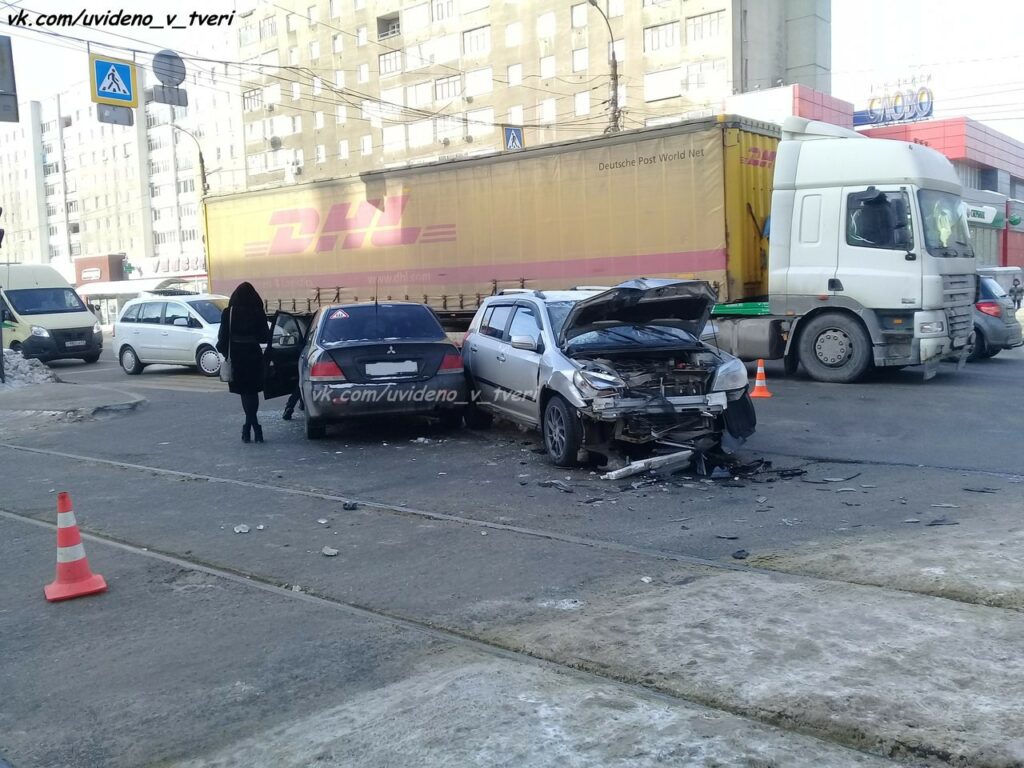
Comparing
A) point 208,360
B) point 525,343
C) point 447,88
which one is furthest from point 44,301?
point 447,88

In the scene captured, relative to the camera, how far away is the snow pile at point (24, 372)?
18.2 meters

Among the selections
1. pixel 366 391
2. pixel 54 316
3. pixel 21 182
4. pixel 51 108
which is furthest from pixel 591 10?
pixel 21 182

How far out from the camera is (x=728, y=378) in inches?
328

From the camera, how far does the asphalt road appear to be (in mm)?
3609

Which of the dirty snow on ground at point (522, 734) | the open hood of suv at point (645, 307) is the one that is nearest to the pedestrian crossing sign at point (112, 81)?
the open hood of suv at point (645, 307)

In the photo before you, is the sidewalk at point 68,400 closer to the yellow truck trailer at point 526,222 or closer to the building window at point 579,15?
the yellow truck trailer at point 526,222

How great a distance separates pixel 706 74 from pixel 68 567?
46301 mm

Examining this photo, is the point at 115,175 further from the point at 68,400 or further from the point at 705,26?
the point at 68,400

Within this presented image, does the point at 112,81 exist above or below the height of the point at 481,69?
below

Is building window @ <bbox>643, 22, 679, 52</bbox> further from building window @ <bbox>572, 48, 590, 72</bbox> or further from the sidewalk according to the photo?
the sidewalk

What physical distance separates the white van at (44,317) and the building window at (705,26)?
112 feet

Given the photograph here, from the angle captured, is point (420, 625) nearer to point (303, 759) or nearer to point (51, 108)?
point (303, 759)

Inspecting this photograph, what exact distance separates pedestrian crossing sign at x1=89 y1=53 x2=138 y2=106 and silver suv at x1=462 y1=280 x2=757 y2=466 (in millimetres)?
13345

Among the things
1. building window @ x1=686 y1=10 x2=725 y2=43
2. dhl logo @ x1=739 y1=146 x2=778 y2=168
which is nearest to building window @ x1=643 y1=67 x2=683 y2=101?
building window @ x1=686 y1=10 x2=725 y2=43
